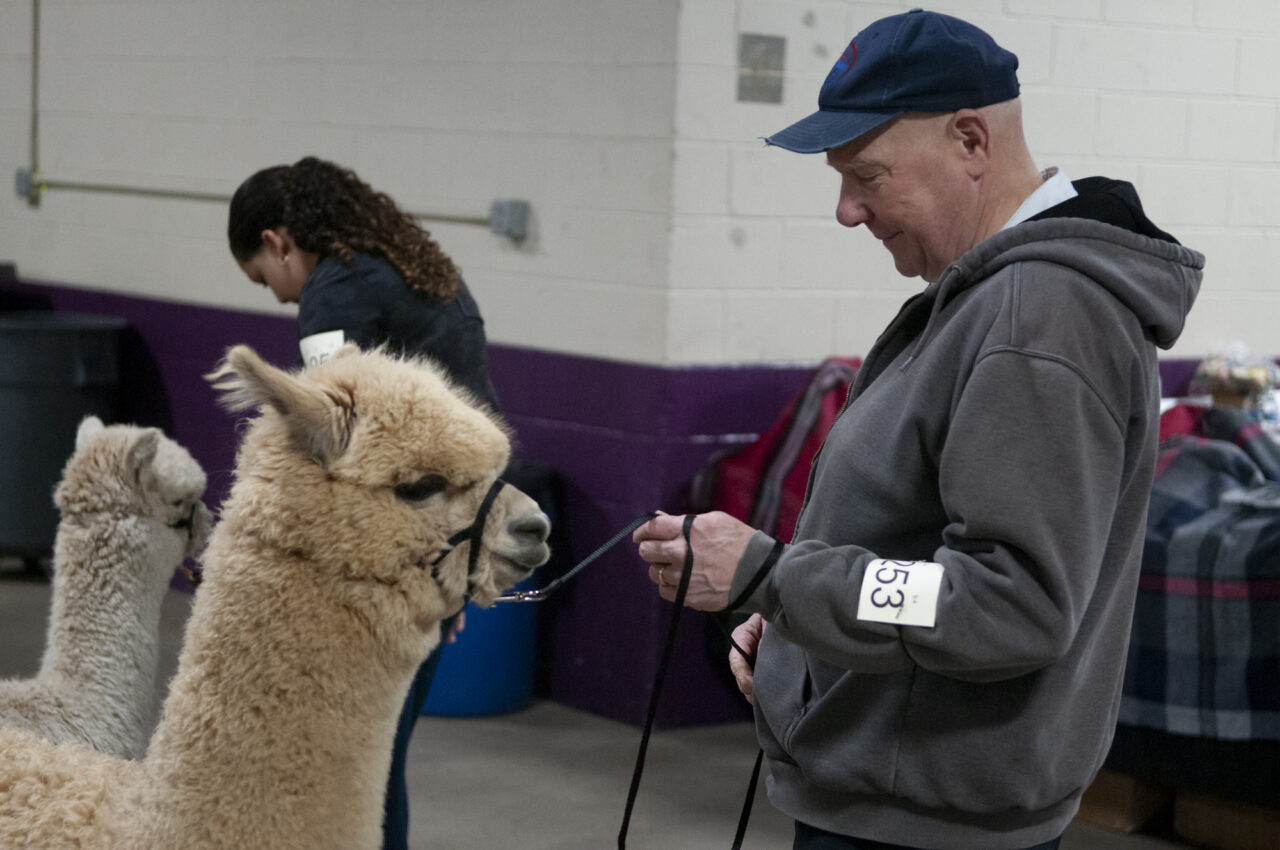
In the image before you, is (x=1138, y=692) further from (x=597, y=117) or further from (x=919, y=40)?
(x=919, y=40)

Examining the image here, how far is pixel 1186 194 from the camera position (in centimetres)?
590

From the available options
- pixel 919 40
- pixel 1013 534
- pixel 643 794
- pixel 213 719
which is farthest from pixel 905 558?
pixel 643 794

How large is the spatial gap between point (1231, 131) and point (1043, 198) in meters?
4.83

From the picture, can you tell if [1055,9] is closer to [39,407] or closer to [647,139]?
[647,139]

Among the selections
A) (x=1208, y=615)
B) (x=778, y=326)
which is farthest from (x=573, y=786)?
(x=1208, y=615)

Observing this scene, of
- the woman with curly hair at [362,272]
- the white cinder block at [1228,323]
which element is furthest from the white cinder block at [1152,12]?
the woman with curly hair at [362,272]

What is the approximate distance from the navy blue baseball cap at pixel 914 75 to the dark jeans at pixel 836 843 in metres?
0.77

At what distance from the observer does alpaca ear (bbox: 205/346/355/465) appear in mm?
1605

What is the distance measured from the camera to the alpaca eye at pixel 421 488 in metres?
1.69

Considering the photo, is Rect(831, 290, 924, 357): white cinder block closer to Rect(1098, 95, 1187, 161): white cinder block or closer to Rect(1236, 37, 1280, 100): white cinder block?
Rect(1098, 95, 1187, 161): white cinder block

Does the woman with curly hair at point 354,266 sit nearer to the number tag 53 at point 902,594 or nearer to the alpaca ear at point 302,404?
the alpaca ear at point 302,404

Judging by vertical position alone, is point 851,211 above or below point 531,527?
above

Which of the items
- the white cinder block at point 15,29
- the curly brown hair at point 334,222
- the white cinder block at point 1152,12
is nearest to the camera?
the curly brown hair at point 334,222

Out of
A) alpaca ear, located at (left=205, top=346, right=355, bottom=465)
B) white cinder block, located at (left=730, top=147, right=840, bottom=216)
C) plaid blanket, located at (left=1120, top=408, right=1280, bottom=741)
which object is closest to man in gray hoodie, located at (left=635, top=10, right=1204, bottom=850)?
alpaca ear, located at (left=205, top=346, right=355, bottom=465)
